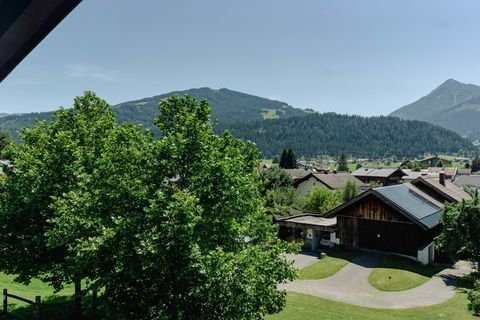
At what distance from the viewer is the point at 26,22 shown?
2.31 metres

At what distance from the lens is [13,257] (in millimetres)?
16828

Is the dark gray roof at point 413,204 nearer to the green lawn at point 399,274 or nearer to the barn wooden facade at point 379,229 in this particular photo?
the barn wooden facade at point 379,229

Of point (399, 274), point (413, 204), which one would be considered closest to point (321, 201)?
point (413, 204)

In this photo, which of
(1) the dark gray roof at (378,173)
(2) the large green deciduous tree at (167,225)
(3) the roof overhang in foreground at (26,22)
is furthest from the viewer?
(1) the dark gray roof at (378,173)

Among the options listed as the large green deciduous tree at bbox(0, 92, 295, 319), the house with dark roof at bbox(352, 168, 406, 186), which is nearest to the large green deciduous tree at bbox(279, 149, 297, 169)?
the house with dark roof at bbox(352, 168, 406, 186)

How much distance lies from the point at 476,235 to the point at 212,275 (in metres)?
23.1

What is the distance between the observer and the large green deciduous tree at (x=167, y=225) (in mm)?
11328

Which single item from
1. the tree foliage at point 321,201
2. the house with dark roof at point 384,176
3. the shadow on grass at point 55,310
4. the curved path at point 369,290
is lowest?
the curved path at point 369,290

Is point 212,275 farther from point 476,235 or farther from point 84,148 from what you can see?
point 476,235

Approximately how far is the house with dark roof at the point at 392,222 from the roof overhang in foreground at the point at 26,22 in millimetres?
37783

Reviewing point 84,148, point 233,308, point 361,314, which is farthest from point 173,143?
point 361,314

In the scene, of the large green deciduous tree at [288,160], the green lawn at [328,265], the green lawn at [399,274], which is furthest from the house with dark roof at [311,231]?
the large green deciduous tree at [288,160]

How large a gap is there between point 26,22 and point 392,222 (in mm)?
39353

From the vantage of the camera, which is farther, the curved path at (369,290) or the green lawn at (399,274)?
the green lawn at (399,274)
